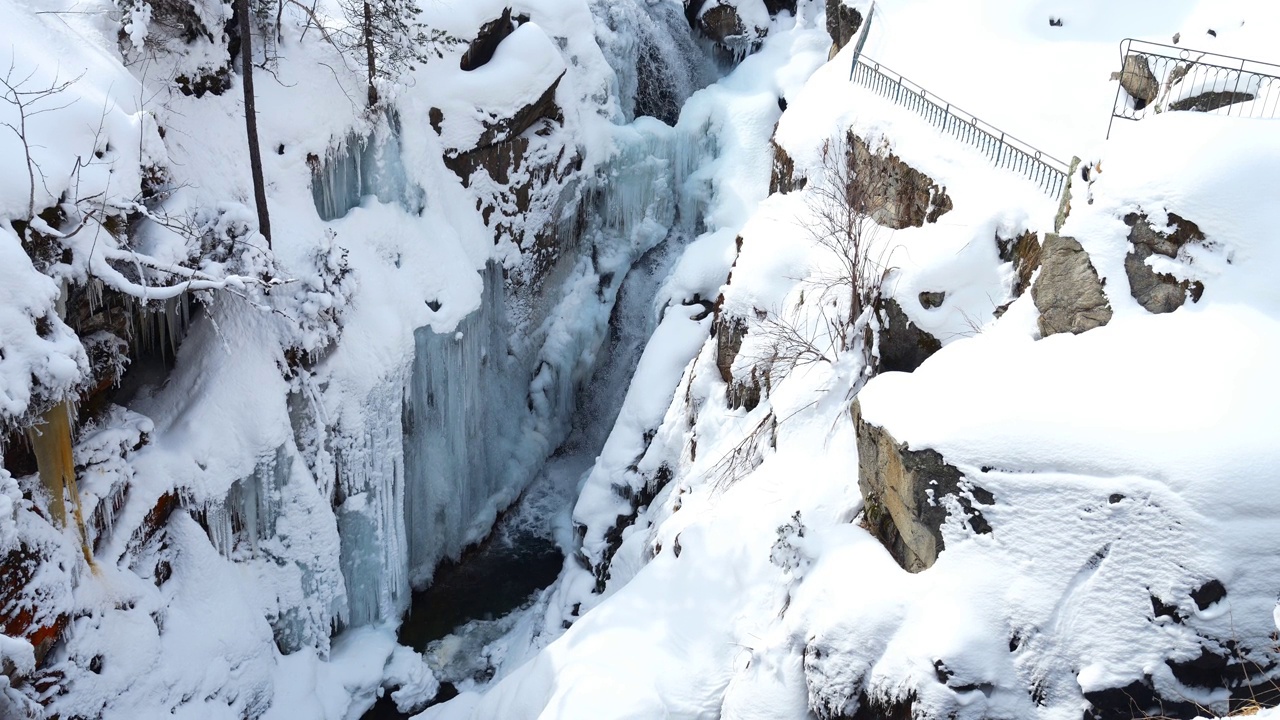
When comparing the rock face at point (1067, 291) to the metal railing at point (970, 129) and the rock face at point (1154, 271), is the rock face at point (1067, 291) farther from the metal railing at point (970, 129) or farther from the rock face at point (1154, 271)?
the metal railing at point (970, 129)

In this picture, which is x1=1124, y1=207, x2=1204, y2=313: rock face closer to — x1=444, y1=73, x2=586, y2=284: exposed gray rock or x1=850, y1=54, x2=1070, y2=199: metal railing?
x1=850, y1=54, x2=1070, y2=199: metal railing

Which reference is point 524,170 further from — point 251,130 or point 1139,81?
point 1139,81

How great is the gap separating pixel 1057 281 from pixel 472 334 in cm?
1036

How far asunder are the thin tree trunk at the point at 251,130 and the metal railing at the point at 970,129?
427 inches

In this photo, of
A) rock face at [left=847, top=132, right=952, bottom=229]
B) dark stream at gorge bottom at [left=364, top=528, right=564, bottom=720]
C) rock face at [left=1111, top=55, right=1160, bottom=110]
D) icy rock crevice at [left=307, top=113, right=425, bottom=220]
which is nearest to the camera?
rock face at [left=1111, top=55, right=1160, bottom=110]

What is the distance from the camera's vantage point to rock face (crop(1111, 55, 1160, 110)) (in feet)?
48.0

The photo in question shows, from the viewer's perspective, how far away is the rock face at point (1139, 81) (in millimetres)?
14625

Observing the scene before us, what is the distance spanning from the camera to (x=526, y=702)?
12406mm

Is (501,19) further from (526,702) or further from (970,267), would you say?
(526,702)

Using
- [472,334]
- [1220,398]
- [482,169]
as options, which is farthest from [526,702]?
[482,169]

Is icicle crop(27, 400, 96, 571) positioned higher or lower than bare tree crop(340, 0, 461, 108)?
lower

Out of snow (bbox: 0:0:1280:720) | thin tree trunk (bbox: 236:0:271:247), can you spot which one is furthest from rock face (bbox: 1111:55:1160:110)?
thin tree trunk (bbox: 236:0:271:247)

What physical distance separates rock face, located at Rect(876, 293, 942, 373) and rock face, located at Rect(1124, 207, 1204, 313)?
2.94 meters

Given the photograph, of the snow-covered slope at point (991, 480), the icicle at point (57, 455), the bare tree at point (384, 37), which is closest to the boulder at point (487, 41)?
the bare tree at point (384, 37)
